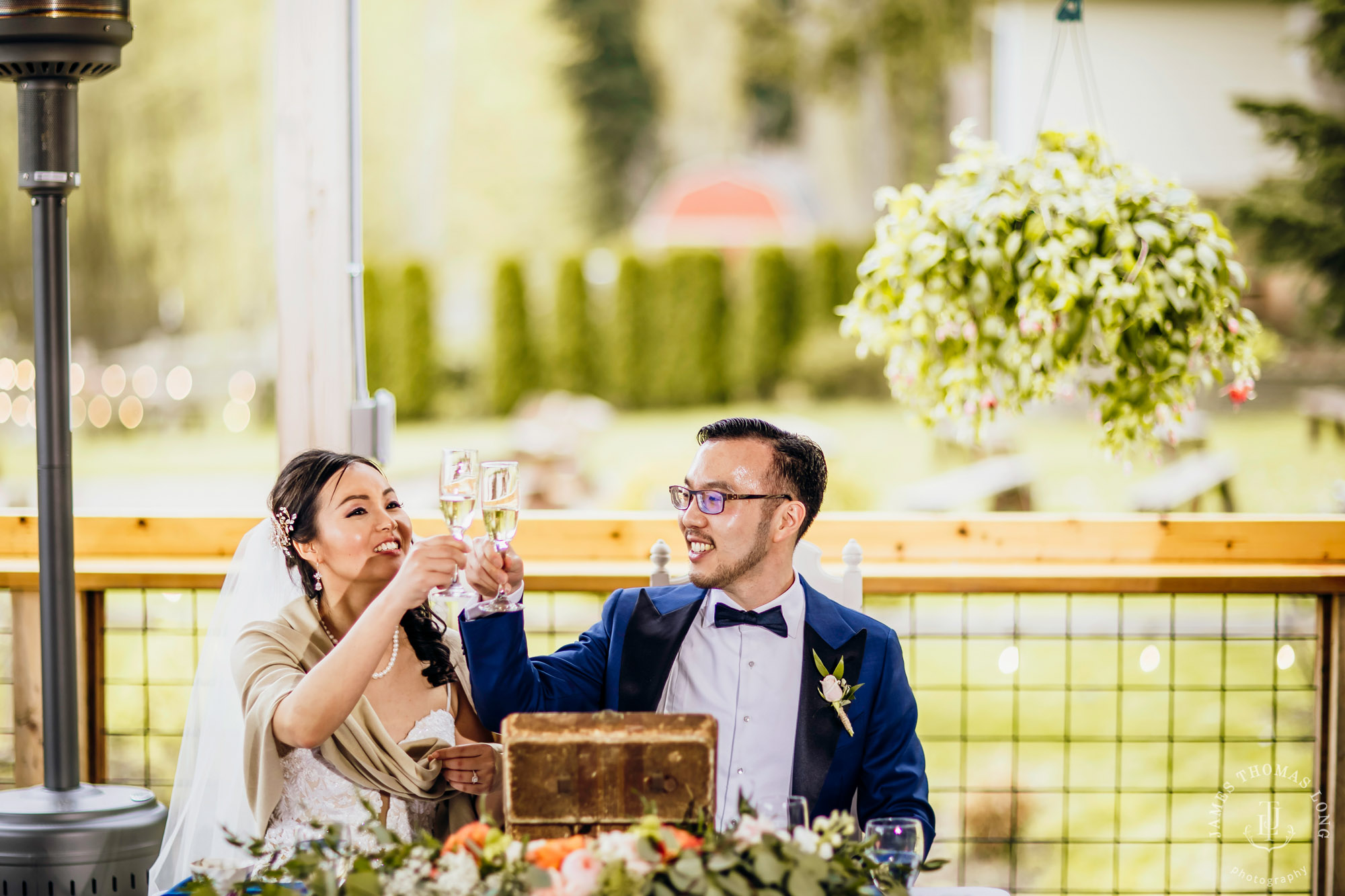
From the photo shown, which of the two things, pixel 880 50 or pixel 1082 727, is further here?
pixel 880 50

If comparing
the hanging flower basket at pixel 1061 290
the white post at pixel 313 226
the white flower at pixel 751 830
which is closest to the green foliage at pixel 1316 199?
the hanging flower basket at pixel 1061 290

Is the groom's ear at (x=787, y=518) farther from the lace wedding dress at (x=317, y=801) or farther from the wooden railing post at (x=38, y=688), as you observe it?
the wooden railing post at (x=38, y=688)

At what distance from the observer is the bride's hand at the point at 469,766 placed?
1.87 m

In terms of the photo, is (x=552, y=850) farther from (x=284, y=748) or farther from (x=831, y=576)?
(x=831, y=576)

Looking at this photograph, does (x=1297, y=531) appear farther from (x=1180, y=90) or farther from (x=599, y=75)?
(x=599, y=75)

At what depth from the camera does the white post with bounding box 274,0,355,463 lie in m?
2.44

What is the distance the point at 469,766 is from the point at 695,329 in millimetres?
11186

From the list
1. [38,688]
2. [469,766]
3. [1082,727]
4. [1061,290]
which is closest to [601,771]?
[469,766]

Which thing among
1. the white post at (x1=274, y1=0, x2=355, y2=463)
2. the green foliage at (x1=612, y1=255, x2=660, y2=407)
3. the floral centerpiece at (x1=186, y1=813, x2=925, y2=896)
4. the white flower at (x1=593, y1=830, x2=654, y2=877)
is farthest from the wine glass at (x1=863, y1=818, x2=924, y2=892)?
the green foliage at (x1=612, y1=255, x2=660, y2=407)

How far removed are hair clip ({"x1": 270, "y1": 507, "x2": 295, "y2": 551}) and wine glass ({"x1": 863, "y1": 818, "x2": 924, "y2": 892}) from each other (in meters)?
1.06

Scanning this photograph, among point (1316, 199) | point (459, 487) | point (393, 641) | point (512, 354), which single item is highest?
point (1316, 199)

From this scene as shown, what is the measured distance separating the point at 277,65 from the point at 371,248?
14.6 metres

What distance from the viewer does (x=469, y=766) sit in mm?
1868

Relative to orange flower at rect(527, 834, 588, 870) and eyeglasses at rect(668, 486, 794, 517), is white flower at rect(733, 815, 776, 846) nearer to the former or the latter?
orange flower at rect(527, 834, 588, 870)
